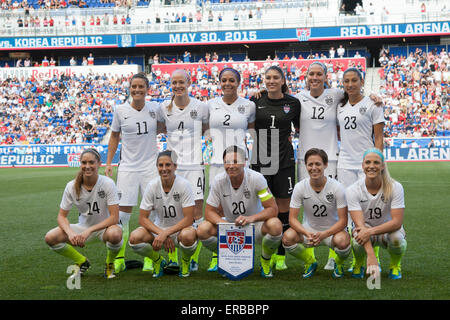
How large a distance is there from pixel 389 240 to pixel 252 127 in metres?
1.95

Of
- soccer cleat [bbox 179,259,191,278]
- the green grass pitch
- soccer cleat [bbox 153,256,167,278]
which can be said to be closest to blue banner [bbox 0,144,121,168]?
the green grass pitch

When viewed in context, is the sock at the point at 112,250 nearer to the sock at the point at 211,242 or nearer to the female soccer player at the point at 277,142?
the sock at the point at 211,242

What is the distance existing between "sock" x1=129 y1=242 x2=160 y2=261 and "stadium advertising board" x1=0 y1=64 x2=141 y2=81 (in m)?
31.9

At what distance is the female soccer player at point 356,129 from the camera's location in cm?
602

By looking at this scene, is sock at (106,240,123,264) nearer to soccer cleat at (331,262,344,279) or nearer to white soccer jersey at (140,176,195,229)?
white soccer jersey at (140,176,195,229)

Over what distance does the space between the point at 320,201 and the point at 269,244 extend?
2.15 ft

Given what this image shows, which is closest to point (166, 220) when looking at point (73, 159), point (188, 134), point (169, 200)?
point (169, 200)

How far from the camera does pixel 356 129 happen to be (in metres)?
6.02

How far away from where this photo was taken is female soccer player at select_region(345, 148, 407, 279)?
5.20 metres

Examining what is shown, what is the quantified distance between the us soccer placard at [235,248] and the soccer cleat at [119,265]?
1.14 metres

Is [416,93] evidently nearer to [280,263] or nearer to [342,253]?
[280,263]

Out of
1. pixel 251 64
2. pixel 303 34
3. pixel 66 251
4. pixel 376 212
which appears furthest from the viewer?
pixel 303 34

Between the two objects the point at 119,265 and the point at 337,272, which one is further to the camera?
the point at 119,265
